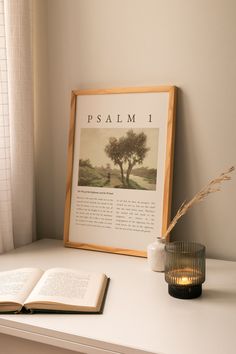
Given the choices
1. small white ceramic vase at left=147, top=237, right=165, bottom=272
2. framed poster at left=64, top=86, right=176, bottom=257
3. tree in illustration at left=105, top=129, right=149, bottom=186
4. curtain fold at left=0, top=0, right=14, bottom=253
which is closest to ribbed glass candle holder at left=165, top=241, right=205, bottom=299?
small white ceramic vase at left=147, top=237, right=165, bottom=272

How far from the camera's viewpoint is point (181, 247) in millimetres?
1046

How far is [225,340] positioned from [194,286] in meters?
0.20

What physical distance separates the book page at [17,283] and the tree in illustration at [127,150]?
0.44m

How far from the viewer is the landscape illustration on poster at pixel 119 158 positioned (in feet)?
4.29

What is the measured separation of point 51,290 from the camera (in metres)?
0.98

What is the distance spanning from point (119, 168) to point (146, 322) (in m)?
0.61

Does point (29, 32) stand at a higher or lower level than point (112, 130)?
higher

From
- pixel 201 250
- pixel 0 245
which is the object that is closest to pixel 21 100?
pixel 0 245

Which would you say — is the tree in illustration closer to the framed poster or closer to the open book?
the framed poster

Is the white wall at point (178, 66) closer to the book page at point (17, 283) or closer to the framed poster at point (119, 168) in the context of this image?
the framed poster at point (119, 168)

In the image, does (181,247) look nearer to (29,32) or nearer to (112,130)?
(112,130)

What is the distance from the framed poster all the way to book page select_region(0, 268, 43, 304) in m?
0.32

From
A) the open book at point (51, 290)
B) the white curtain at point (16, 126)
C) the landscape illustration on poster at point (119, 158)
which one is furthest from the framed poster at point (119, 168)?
the open book at point (51, 290)

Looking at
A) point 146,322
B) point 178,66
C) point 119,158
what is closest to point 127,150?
point 119,158
